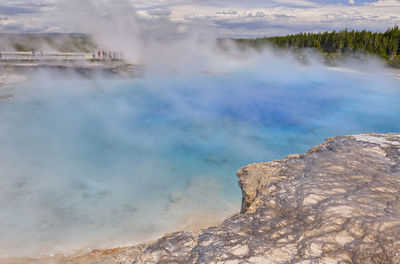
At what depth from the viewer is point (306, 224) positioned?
2.27 metres

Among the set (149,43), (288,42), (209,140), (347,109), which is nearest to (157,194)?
(209,140)

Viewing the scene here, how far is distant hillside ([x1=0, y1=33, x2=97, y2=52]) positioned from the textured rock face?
104ft

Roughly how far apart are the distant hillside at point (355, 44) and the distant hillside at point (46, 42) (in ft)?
87.3

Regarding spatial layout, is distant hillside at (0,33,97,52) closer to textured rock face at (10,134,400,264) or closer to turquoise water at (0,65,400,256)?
turquoise water at (0,65,400,256)

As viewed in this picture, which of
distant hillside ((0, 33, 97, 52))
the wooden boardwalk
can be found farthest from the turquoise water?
distant hillside ((0, 33, 97, 52))

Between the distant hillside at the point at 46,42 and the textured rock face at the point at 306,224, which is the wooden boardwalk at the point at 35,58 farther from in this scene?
the textured rock face at the point at 306,224

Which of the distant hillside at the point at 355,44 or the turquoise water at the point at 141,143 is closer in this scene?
the turquoise water at the point at 141,143

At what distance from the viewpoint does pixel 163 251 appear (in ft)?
7.13

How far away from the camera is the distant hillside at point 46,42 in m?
28.5

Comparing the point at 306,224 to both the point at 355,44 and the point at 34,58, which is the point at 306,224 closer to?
the point at 34,58

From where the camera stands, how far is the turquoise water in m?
4.81

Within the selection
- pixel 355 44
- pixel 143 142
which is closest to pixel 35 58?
pixel 143 142

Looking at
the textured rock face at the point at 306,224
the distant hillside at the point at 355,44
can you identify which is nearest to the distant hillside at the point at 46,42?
the distant hillside at the point at 355,44

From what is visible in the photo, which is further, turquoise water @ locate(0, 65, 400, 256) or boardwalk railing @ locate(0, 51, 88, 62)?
boardwalk railing @ locate(0, 51, 88, 62)
